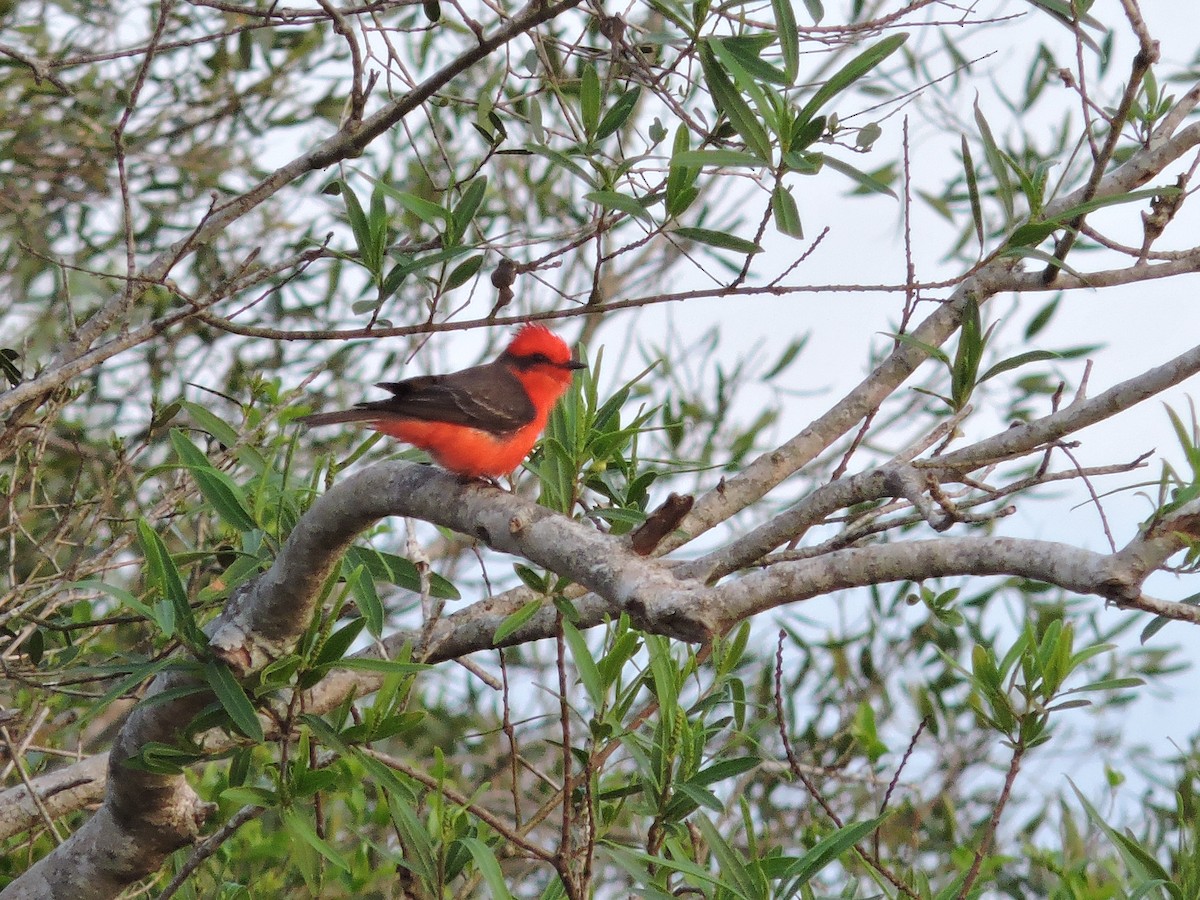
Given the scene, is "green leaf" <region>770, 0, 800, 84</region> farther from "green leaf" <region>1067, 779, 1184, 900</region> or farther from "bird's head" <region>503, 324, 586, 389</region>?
"bird's head" <region>503, 324, 586, 389</region>

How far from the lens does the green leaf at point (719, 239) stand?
2.96 meters

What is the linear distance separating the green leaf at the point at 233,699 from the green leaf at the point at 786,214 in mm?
1503

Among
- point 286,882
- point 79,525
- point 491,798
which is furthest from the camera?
point 491,798

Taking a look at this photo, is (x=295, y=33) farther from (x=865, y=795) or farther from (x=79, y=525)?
(x=865, y=795)

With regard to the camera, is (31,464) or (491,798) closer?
(31,464)

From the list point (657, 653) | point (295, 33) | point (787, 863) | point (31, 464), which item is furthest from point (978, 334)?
point (295, 33)

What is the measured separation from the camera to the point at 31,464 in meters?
3.71

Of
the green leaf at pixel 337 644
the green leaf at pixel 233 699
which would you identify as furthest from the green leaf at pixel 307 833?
the green leaf at pixel 337 644

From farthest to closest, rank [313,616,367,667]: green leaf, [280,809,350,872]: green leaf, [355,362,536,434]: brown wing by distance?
[355,362,536,434]: brown wing < [313,616,367,667]: green leaf < [280,809,350,872]: green leaf

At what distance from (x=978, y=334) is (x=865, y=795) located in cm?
260

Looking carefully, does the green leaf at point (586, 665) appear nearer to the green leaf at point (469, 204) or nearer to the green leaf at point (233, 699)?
the green leaf at point (233, 699)

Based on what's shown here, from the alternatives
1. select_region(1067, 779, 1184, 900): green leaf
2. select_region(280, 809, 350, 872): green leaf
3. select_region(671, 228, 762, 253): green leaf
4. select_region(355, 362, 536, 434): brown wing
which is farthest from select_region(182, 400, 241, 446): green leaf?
select_region(1067, 779, 1184, 900): green leaf

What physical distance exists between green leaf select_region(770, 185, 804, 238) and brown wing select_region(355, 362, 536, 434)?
53.3 inches

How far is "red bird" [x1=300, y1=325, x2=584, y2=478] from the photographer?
12.2ft
